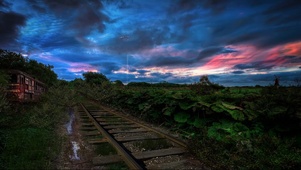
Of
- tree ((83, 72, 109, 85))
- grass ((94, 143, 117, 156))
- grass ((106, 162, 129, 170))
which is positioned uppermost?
tree ((83, 72, 109, 85))

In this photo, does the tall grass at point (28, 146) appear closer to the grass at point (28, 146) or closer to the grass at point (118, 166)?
the grass at point (28, 146)

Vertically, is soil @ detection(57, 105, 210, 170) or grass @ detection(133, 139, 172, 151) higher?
grass @ detection(133, 139, 172, 151)

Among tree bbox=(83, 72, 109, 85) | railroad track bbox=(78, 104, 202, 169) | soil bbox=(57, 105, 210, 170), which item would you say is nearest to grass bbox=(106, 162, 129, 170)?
railroad track bbox=(78, 104, 202, 169)

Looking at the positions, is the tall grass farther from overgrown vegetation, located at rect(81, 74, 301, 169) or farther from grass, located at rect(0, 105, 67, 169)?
overgrown vegetation, located at rect(81, 74, 301, 169)

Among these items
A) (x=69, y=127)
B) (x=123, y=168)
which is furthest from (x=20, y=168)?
(x=69, y=127)

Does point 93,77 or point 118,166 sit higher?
point 93,77

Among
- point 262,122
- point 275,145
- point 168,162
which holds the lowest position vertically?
point 168,162

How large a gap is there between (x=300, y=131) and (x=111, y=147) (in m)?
4.56

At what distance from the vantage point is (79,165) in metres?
4.20

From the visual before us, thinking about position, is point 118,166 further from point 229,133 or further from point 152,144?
point 229,133

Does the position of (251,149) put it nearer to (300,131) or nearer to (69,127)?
(300,131)

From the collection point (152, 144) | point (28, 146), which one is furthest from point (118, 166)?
point (28, 146)

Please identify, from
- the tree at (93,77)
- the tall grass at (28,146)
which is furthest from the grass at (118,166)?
the tree at (93,77)

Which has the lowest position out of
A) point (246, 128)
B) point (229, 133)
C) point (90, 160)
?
point (90, 160)
